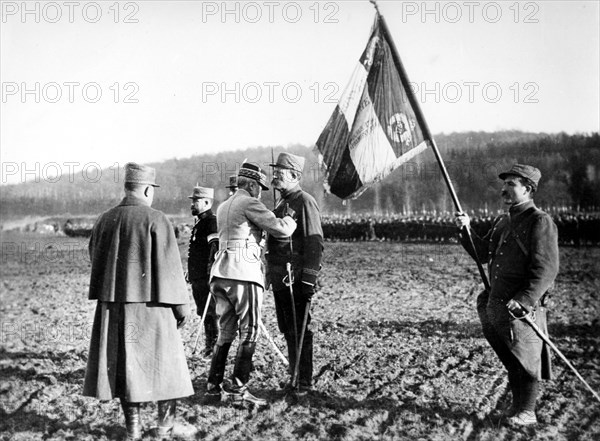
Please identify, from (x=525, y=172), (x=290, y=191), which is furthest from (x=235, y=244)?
(x=525, y=172)

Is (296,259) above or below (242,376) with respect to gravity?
above

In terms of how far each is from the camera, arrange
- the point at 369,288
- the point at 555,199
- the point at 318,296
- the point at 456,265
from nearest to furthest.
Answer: the point at 318,296 → the point at 369,288 → the point at 456,265 → the point at 555,199

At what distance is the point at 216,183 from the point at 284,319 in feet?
120

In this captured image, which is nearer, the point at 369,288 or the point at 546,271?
the point at 546,271

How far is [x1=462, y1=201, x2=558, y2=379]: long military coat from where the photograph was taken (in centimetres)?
412

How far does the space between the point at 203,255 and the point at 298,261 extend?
2.01m

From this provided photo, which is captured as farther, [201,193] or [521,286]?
[201,193]

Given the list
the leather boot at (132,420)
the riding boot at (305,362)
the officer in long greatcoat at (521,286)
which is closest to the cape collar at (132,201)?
the leather boot at (132,420)

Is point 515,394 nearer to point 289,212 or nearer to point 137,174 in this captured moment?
point 289,212

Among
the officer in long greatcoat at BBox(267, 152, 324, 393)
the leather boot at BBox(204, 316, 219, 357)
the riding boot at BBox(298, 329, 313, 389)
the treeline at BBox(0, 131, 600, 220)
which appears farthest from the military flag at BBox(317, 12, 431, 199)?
the treeline at BBox(0, 131, 600, 220)

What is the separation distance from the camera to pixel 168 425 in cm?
394

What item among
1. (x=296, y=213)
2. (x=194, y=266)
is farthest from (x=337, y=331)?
(x=296, y=213)

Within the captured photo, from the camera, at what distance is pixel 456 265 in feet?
53.2

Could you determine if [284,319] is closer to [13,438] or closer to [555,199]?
[13,438]
